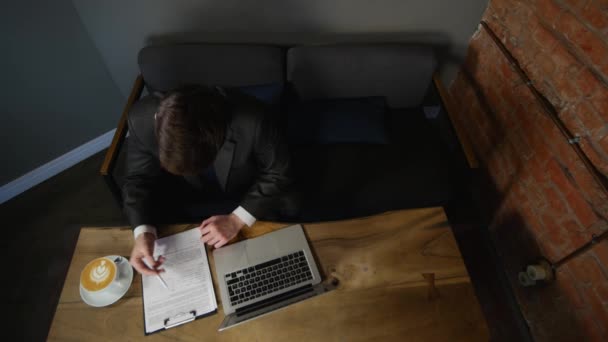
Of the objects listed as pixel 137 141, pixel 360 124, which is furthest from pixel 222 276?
pixel 360 124

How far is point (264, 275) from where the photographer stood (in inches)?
42.1

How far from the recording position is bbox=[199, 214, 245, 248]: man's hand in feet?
3.71

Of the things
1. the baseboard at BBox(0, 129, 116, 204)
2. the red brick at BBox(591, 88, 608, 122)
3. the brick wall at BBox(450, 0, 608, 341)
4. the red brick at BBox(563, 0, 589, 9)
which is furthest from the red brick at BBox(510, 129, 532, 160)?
the baseboard at BBox(0, 129, 116, 204)

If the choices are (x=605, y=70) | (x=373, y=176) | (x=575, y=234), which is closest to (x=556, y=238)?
(x=575, y=234)

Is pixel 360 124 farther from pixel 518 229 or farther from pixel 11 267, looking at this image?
pixel 11 267

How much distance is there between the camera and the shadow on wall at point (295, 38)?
80.7 inches

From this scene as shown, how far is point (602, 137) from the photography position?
4.29 ft

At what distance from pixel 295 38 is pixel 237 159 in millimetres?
1138

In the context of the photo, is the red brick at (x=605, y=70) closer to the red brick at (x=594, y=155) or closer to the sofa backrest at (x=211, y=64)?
the red brick at (x=594, y=155)

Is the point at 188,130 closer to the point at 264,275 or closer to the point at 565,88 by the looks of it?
the point at 264,275

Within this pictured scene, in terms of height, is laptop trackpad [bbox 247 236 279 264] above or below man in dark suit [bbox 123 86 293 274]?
below

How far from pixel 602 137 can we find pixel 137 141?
1821 millimetres

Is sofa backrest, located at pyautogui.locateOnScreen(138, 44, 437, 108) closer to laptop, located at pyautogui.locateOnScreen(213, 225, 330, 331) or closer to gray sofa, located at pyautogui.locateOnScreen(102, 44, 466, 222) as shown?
gray sofa, located at pyautogui.locateOnScreen(102, 44, 466, 222)

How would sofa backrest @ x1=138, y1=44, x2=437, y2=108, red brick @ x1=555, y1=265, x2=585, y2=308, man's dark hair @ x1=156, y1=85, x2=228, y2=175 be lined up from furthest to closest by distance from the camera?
sofa backrest @ x1=138, y1=44, x2=437, y2=108 < red brick @ x1=555, y1=265, x2=585, y2=308 < man's dark hair @ x1=156, y1=85, x2=228, y2=175
